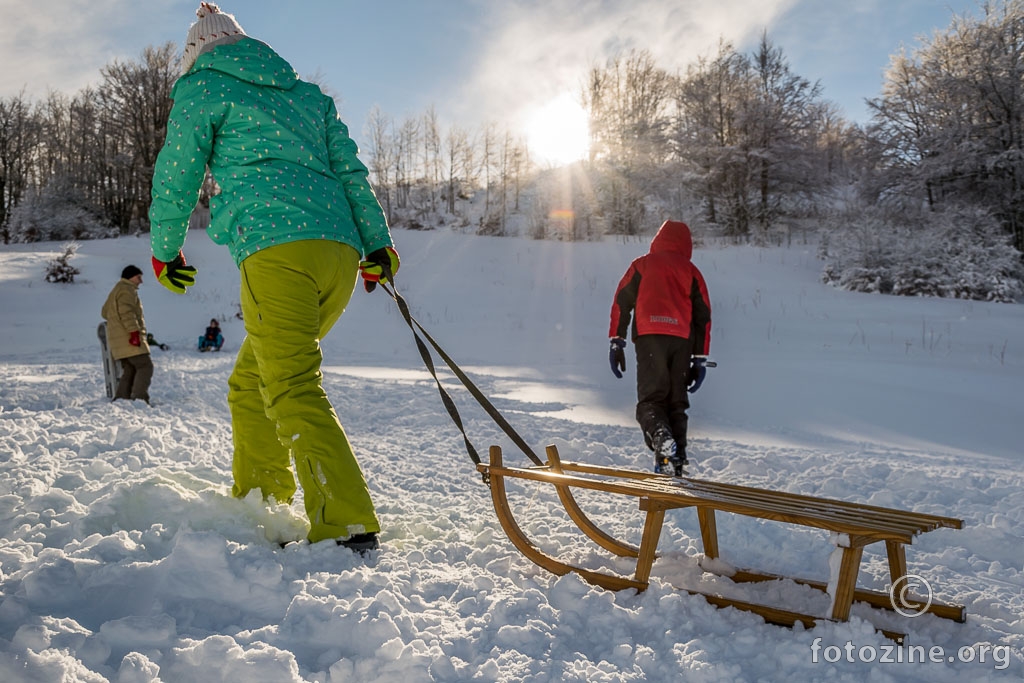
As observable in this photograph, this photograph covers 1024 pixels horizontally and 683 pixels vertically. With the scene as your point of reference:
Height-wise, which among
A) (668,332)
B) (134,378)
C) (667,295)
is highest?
(667,295)

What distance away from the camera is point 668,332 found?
4098 mm

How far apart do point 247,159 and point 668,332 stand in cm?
274

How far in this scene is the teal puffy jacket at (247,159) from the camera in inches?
93.0

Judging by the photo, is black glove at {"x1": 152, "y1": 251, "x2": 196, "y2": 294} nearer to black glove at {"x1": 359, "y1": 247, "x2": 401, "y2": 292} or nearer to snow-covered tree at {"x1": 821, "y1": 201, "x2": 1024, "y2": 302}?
black glove at {"x1": 359, "y1": 247, "x2": 401, "y2": 292}

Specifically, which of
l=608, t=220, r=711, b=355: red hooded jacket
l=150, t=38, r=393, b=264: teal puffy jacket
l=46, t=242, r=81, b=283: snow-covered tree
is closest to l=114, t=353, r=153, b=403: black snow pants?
l=150, t=38, r=393, b=264: teal puffy jacket

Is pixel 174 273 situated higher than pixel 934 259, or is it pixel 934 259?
pixel 934 259

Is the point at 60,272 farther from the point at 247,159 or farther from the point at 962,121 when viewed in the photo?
the point at 962,121

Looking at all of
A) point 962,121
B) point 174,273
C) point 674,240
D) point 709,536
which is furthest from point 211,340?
point 962,121

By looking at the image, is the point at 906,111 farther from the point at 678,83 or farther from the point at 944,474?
the point at 944,474

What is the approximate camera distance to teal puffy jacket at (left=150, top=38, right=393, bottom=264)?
2.36 meters

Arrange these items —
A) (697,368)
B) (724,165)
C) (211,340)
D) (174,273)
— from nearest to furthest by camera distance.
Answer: (174,273) → (697,368) → (211,340) → (724,165)

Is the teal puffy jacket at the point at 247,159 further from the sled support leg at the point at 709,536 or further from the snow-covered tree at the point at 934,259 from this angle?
the snow-covered tree at the point at 934,259

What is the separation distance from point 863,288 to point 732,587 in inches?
587

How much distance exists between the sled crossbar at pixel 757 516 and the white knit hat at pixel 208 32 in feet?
6.63
